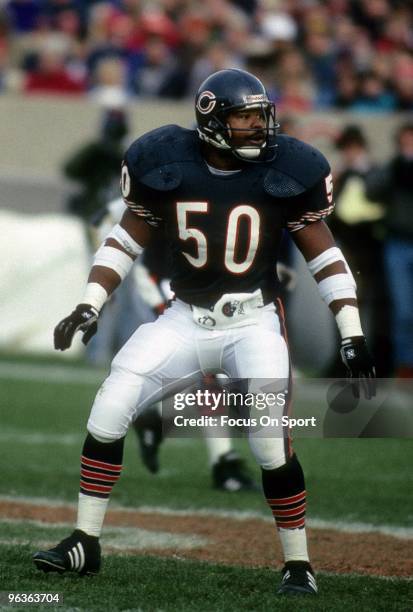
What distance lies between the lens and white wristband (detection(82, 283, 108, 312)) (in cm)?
446

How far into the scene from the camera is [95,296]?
177 inches

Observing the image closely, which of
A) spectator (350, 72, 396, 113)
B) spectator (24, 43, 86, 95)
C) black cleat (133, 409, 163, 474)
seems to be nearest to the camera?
black cleat (133, 409, 163, 474)

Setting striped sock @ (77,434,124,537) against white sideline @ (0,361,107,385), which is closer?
striped sock @ (77,434,124,537)

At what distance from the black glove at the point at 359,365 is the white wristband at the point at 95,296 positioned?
0.81 m

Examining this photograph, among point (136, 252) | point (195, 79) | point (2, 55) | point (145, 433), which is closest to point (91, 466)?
point (136, 252)

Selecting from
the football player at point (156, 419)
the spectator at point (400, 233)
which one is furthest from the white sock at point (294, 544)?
the spectator at point (400, 233)

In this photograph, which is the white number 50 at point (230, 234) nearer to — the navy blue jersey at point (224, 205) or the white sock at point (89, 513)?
the navy blue jersey at point (224, 205)

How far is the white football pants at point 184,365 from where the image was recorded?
428cm

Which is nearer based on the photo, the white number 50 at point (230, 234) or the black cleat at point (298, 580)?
A: the black cleat at point (298, 580)

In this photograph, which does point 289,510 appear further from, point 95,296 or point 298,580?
point 95,296

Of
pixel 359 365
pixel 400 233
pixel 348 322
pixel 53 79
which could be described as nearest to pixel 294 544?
pixel 359 365

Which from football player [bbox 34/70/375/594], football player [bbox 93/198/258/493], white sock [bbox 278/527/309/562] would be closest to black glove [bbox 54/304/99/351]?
football player [bbox 34/70/375/594]

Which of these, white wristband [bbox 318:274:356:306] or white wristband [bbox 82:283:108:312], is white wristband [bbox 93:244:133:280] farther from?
white wristband [bbox 318:274:356:306]

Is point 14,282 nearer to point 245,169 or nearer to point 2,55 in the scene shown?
point 2,55
